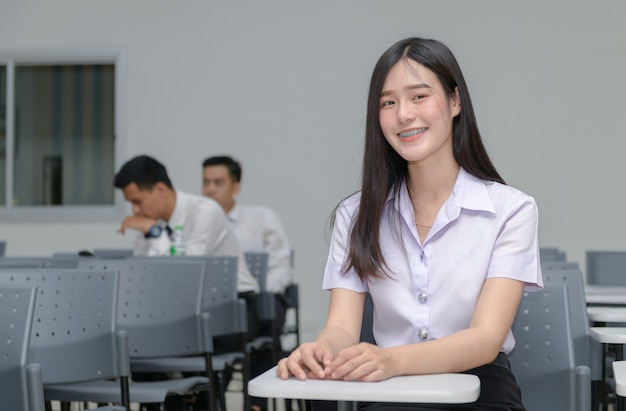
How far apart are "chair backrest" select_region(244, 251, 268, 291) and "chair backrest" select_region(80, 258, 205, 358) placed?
5.26 ft

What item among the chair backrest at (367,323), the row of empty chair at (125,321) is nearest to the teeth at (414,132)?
the chair backrest at (367,323)

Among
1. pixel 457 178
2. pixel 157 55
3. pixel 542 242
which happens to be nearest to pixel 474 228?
pixel 457 178

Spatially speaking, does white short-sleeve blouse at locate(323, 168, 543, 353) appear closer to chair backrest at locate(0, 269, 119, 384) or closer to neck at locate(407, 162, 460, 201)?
neck at locate(407, 162, 460, 201)

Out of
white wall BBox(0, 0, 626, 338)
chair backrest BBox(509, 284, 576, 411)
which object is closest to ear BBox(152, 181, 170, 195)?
chair backrest BBox(509, 284, 576, 411)

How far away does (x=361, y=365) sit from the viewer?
163cm

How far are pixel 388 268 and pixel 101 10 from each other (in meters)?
6.82

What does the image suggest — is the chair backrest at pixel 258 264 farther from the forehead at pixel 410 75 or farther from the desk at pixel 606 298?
→ the forehead at pixel 410 75

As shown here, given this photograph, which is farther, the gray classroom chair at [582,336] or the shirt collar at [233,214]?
the shirt collar at [233,214]

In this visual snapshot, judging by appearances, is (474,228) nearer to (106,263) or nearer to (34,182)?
(106,263)

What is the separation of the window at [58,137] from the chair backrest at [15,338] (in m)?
6.09

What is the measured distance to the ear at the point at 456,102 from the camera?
2027mm

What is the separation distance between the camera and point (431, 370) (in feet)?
5.75

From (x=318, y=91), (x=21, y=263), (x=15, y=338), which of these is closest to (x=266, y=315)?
(x=21, y=263)

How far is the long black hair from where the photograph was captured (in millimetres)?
2000
